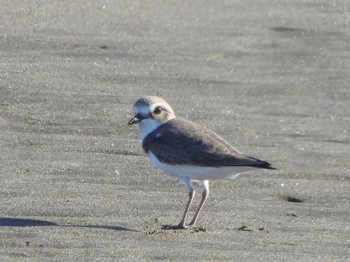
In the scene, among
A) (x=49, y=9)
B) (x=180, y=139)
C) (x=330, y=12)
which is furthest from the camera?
(x=330, y=12)

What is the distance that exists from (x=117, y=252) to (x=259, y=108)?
4303mm

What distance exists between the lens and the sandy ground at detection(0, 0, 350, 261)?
7203mm

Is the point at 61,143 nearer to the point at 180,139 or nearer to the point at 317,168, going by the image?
the point at 180,139

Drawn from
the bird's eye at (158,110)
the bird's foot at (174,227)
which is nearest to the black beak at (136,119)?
the bird's eye at (158,110)

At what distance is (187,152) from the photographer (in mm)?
8016

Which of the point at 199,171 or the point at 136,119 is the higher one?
the point at 136,119

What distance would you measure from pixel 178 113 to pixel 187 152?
230 centimetres

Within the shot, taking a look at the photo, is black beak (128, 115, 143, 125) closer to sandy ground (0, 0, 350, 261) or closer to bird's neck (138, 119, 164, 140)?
bird's neck (138, 119, 164, 140)

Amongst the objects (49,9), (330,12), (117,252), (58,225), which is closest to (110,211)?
(58,225)

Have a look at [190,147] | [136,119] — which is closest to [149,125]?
[136,119]

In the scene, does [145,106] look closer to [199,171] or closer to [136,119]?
[136,119]

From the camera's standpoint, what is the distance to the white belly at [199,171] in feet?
25.7

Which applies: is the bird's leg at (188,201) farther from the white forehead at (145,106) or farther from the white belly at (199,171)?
the white forehead at (145,106)

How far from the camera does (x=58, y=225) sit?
7.29 meters
